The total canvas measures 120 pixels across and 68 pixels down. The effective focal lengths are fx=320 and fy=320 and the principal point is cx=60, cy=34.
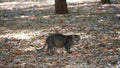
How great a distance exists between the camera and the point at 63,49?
1023cm

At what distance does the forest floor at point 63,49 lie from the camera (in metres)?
9.12

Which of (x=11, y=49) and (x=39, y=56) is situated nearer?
Result: (x=39, y=56)

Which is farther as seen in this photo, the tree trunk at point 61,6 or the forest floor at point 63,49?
the tree trunk at point 61,6

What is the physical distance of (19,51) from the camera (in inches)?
420

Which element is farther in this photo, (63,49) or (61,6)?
(61,6)

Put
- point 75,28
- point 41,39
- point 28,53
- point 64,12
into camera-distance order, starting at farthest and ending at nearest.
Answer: point 64,12
point 75,28
point 41,39
point 28,53

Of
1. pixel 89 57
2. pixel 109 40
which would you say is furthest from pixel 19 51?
pixel 109 40

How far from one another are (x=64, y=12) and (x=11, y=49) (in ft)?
26.4

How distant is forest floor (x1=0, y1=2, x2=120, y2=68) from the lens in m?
9.12

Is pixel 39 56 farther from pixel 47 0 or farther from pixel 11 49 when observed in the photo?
pixel 47 0

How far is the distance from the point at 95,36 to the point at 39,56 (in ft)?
10.4

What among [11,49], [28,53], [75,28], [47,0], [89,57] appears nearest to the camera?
[89,57]

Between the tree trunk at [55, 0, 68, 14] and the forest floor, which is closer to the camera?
the forest floor

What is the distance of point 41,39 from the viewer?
478 inches
